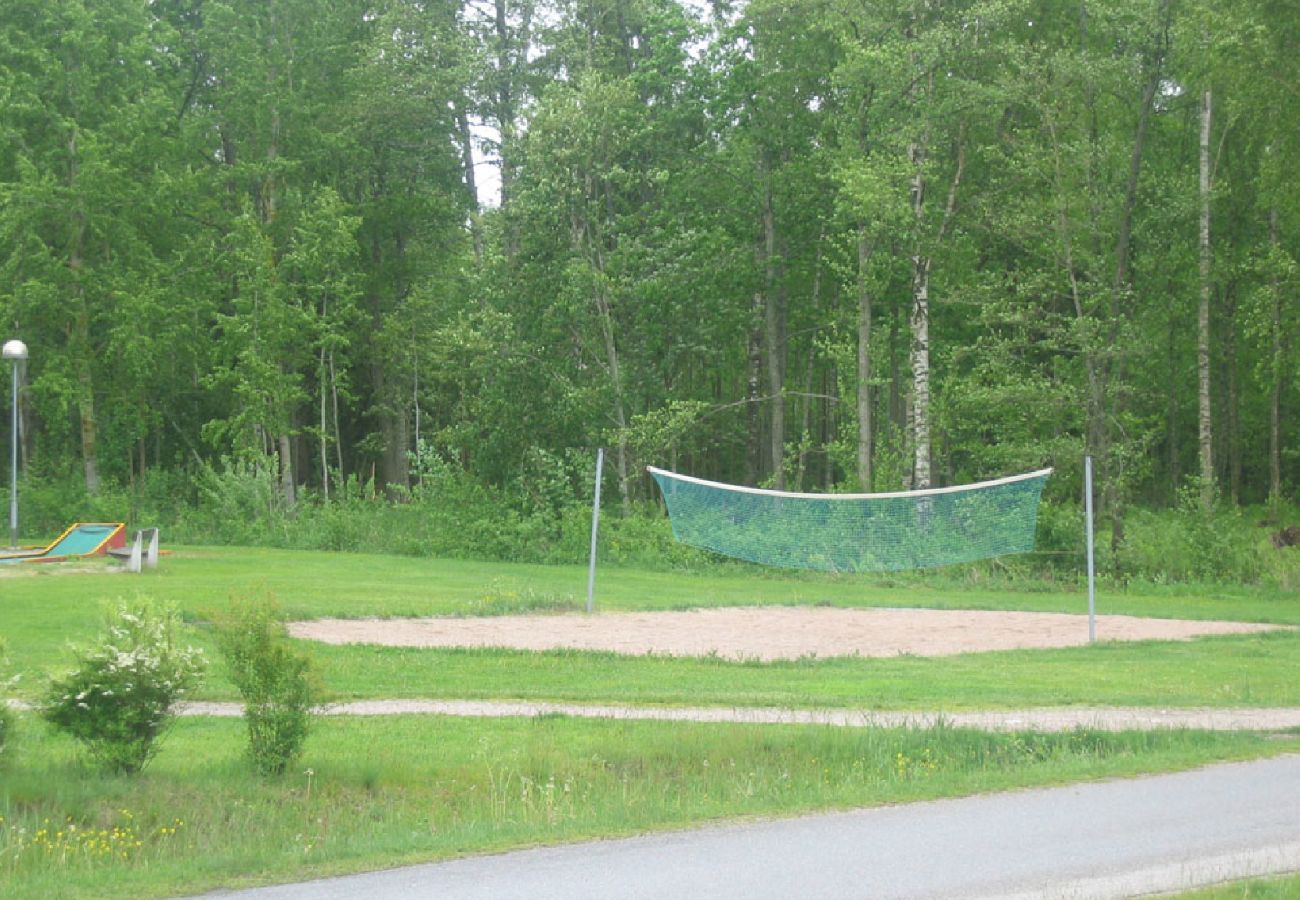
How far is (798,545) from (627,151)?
1554cm

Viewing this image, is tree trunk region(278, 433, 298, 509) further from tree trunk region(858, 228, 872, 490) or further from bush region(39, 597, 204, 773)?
bush region(39, 597, 204, 773)

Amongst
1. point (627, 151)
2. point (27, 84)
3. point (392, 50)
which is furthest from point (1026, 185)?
point (27, 84)

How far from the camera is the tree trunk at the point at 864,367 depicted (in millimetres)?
33969

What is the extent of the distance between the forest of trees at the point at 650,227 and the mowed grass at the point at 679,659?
6768mm

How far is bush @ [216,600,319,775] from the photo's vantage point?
10.3 meters

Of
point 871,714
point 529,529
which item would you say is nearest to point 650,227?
point 529,529

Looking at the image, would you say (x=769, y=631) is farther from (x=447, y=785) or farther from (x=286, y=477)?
(x=286, y=477)

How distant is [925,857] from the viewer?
7.72m

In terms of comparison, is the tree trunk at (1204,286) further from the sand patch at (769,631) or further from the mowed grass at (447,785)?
the mowed grass at (447,785)

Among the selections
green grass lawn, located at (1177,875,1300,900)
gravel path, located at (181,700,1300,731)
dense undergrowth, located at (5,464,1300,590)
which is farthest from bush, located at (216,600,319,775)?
dense undergrowth, located at (5,464,1300,590)

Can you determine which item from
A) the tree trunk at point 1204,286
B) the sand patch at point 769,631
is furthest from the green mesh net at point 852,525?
the tree trunk at point 1204,286

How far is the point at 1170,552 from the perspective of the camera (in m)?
28.7

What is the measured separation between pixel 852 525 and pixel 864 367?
10425 mm

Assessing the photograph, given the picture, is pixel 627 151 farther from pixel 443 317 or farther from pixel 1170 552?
pixel 1170 552
